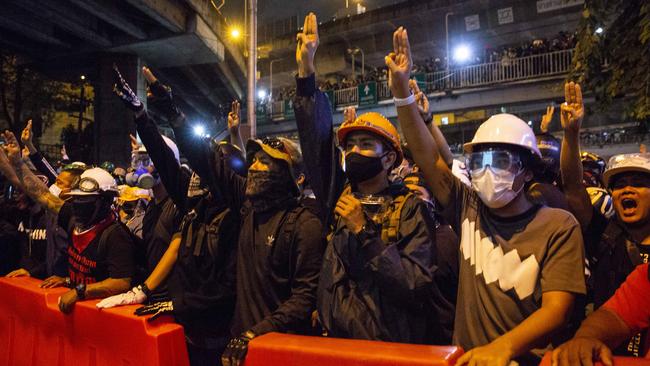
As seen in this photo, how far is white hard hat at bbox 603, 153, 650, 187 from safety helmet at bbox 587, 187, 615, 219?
35 cm

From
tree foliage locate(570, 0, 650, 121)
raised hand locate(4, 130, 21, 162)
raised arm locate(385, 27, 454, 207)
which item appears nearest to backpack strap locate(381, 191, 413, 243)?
raised arm locate(385, 27, 454, 207)

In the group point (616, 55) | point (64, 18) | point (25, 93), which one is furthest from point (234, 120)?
point (25, 93)

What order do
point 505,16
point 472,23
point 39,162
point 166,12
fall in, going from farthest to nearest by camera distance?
point 472,23 → point 505,16 → point 166,12 → point 39,162

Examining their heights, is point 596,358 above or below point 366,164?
below

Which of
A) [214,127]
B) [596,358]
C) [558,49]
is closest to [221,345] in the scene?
[596,358]

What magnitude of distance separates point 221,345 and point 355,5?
108 ft

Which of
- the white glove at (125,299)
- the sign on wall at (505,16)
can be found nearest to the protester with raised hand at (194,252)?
the white glove at (125,299)

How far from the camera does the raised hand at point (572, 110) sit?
3059mm

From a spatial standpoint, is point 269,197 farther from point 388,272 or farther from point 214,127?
point 214,127

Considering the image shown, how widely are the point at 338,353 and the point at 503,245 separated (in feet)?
3.18

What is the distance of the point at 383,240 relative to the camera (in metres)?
2.67

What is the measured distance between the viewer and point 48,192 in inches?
209

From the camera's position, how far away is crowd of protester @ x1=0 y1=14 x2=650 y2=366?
92.6 inches

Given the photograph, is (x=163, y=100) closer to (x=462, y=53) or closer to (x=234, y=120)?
(x=234, y=120)
